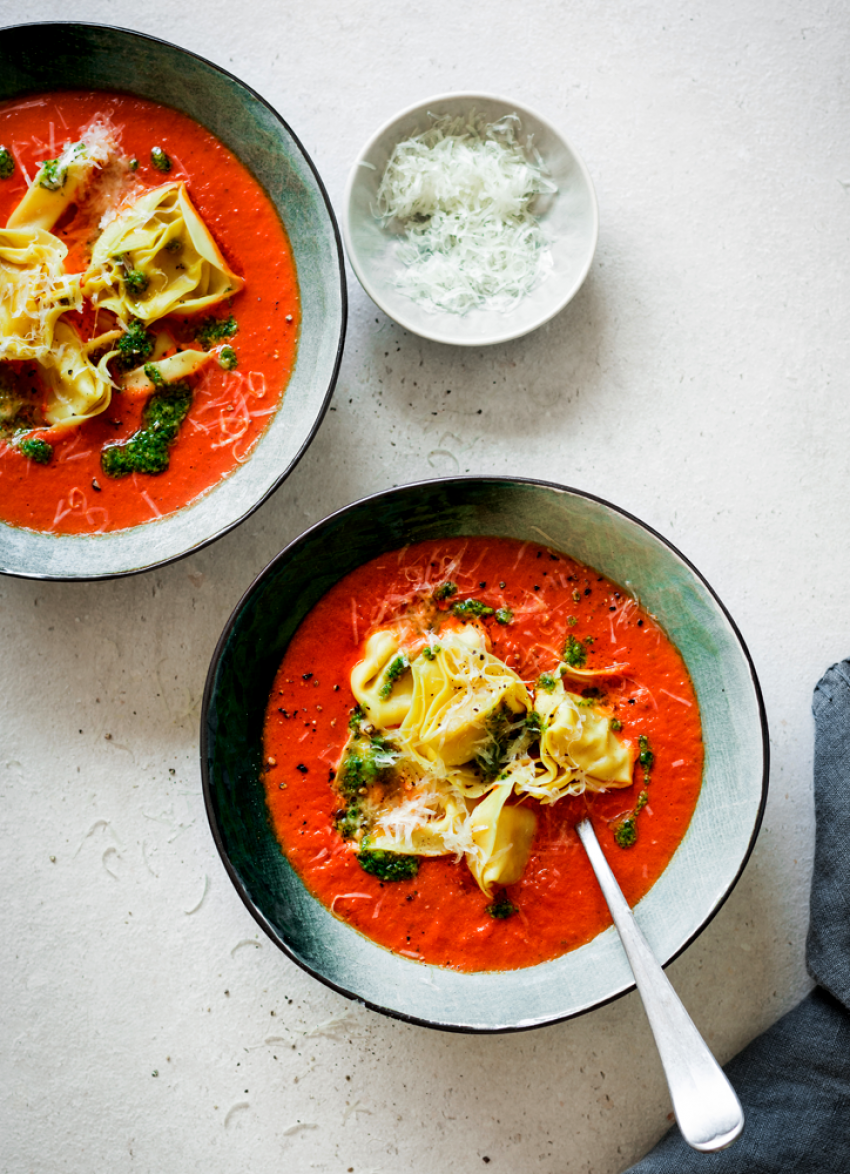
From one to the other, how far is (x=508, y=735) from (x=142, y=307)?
7.34ft

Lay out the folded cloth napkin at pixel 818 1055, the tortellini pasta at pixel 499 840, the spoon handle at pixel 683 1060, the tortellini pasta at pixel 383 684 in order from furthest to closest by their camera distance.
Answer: the folded cloth napkin at pixel 818 1055
the tortellini pasta at pixel 383 684
the tortellini pasta at pixel 499 840
the spoon handle at pixel 683 1060

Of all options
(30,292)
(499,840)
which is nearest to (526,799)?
(499,840)

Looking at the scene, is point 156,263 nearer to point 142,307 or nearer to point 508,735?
point 142,307

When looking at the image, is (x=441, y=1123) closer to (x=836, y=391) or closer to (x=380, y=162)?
(x=836, y=391)

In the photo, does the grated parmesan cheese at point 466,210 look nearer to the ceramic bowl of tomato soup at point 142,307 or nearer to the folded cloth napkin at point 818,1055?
the ceramic bowl of tomato soup at point 142,307

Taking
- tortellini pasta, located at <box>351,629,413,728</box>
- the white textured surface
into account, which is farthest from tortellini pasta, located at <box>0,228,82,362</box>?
tortellini pasta, located at <box>351,629,413,728</box>

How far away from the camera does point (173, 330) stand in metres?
3.47

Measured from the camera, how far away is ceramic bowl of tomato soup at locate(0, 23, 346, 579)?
334cm

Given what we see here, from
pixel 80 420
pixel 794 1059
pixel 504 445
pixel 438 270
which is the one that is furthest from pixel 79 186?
pixel 794 1059

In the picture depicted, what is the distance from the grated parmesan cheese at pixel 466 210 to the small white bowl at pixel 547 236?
0.04 meters

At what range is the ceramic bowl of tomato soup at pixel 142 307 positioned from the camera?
3342 millimetres

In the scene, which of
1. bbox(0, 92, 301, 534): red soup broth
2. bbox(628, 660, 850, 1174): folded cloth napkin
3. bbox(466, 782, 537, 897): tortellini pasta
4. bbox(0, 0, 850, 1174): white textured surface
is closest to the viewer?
bbox(466, 782, 537, 897): tortellini pasta

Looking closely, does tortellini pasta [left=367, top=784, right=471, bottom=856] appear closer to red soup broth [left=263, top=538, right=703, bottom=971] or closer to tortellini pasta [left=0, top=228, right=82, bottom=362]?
red soup broth [left=263, top=538, right=703, bottom=971]

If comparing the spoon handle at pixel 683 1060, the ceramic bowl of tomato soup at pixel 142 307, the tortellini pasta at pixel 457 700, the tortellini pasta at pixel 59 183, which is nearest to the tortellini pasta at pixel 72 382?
the ceramic bowl of tomato soup at pixel 142 307
